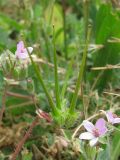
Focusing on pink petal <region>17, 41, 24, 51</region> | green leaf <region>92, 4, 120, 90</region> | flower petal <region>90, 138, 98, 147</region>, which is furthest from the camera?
green leaf <region>92, 4, 120, 90</region>

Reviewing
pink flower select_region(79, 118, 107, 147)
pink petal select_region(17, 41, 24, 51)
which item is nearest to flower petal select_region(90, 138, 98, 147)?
pink flower select_region(79, 118, 107, 147)

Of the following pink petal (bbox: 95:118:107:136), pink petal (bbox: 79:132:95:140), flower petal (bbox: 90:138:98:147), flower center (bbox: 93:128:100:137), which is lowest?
flower petal (bbox: 90:138:98:147)

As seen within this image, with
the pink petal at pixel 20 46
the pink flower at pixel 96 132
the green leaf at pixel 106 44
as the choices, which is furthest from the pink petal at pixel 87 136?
the green leaf at pixel 106 44

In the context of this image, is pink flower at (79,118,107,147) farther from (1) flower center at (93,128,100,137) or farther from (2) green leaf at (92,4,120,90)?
(2) green leaf at (92,4,120,90)

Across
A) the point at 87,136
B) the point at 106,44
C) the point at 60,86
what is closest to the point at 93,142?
the point at 87,136

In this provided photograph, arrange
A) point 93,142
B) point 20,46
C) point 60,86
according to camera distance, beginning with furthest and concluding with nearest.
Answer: point 60,86
point 20,46
point 93,142

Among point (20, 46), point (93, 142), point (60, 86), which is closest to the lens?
point (93, 142)

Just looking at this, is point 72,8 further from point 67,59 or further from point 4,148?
point 4,148

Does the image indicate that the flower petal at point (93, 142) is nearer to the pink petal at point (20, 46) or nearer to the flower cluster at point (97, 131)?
the flower cluster at point (97, 131)

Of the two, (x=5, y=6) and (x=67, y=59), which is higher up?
(x=5, y=6)

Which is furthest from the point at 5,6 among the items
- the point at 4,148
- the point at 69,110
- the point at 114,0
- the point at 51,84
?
the point at 69,110

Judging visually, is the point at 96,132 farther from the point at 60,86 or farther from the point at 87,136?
the point at 60,86
